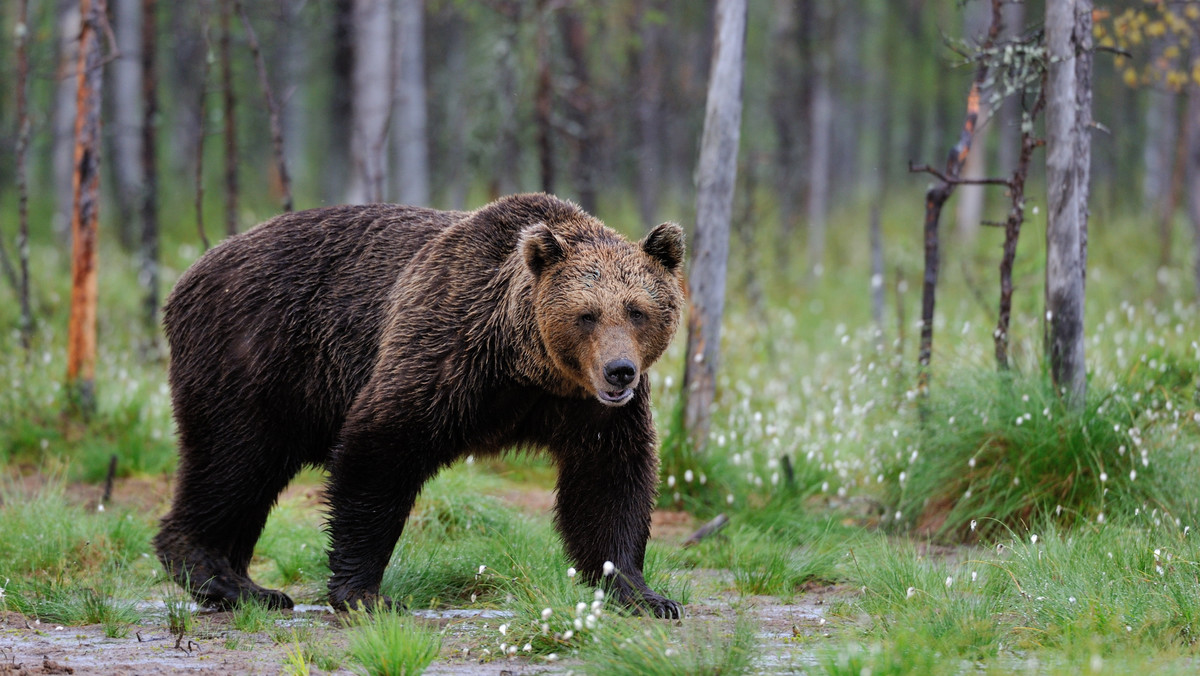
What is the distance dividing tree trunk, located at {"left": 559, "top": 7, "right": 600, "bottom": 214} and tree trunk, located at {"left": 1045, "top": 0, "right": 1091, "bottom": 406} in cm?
777

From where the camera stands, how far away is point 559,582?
4.86 m

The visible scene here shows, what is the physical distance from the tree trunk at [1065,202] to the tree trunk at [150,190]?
8.86 meters

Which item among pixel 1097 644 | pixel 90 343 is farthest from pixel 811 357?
pixel 1097 644

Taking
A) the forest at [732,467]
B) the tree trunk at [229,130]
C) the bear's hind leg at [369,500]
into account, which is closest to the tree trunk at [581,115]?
the forest at [732,467]

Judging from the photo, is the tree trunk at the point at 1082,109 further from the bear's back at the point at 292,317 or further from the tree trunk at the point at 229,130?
the tree trunk at the point at 229,130

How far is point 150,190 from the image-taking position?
508 inches

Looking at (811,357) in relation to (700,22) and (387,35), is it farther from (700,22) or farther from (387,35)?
(700,22)

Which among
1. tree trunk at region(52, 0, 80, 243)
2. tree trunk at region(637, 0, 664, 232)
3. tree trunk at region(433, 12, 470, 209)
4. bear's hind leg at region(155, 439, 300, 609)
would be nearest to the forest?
bear's hind leg at region(155, 439, 300, 609)

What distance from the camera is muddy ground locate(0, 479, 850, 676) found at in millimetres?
3939

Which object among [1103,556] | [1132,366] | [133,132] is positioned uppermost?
[133,132]

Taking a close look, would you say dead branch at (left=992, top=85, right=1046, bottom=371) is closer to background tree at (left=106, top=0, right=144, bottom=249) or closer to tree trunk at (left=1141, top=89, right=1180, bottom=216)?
tree trunk at (left=1141, top=89, right=1180, bottom=216)

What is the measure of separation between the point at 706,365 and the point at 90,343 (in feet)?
15.3

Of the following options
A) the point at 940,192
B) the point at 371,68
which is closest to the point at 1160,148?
the point at 371,68

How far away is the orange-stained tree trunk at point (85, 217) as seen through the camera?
8.45 meters
